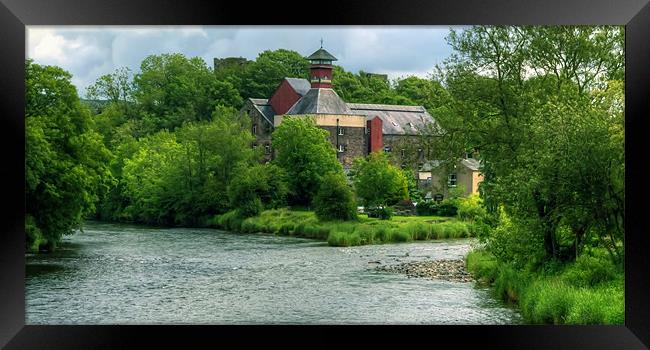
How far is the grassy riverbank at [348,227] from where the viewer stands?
2264 centimetres

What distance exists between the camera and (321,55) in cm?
3403

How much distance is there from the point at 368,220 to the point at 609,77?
39.0 ft

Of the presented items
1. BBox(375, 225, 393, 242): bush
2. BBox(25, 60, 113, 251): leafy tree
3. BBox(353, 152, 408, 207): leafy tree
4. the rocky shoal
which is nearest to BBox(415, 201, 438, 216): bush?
BBox(353, 152, 408, 207): leafy tree

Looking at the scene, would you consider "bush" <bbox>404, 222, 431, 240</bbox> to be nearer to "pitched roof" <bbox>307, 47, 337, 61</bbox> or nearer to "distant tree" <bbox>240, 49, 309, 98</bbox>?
"pitched roof" <bbox>307, 47, 337, 61</bbox>

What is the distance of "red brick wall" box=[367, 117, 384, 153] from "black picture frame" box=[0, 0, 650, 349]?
26.0 metres

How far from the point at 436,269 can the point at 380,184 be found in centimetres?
1104

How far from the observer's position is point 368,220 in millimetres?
25516

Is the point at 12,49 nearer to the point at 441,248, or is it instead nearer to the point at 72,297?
the point at 72,297

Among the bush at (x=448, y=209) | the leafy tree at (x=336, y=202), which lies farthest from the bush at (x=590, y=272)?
the bush at (x=448, y=209)

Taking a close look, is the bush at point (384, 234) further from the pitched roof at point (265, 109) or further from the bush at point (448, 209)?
the pitched roof at point (265, 109)

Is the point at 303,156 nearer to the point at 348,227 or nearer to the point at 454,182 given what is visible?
the point at 454,182

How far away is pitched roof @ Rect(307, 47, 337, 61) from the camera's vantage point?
33844 mm

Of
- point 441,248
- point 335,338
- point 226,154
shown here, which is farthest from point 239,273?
point 226,154
